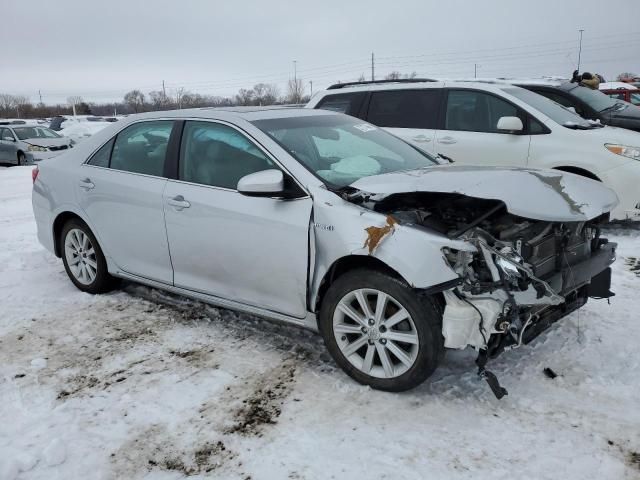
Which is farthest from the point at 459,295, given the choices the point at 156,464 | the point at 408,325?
the point at 156,464

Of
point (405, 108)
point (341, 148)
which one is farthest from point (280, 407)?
point (405, 108)

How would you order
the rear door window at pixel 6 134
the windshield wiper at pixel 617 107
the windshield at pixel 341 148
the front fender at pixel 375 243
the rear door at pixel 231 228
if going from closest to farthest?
the front fender at pixel 375 243
the rear door at pixel 231 228
the windshield at pixel 341 148
the windshield wiper at pixel 617 107
the rear door window at pixel 6 134

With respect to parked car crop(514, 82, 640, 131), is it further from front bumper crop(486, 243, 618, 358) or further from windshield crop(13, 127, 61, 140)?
windshield crop(13, 127, 61, 140)

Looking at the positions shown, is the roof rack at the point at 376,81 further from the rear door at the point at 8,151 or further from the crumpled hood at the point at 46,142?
the rear door at the point at 8,151

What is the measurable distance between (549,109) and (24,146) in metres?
15.3

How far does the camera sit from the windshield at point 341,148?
3.81 m

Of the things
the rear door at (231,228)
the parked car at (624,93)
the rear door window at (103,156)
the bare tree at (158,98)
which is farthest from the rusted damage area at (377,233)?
the bare tree at (158,98)

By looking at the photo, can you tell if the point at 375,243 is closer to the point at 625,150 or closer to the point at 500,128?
the point at 500,128

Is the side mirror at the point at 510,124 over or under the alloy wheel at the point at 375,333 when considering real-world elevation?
over

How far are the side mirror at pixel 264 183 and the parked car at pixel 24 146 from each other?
49.2 feet

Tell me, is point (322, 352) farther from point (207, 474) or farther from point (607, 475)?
point (607, 475)

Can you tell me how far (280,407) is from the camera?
3.22m

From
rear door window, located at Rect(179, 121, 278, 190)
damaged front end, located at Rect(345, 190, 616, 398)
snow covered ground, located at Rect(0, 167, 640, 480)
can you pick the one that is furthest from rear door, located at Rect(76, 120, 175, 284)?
damaged front end, located at Rect(345, 190, 616, 398)

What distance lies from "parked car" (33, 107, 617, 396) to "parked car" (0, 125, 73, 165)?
13.9m
